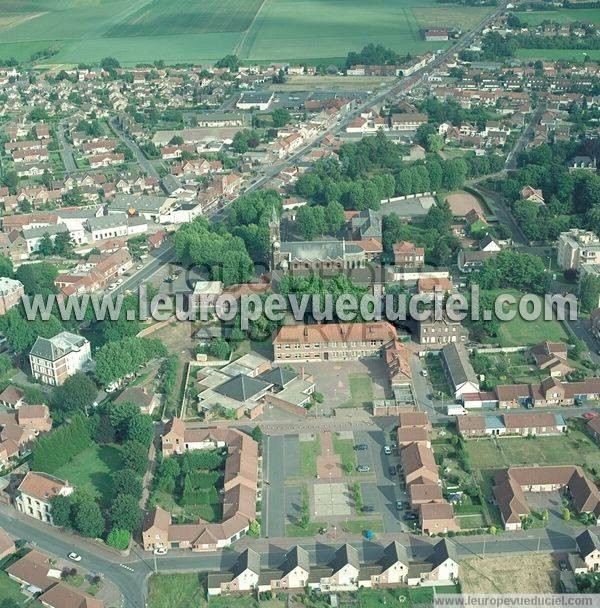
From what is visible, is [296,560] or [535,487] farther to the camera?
[535,487]

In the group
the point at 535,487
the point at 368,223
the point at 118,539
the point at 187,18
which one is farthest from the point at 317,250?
the point at 187,18

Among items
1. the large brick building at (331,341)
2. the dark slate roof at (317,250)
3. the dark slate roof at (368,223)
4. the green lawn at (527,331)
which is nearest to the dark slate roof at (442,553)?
the large brick building at (331,341)

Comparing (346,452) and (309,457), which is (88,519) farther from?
(346,452)

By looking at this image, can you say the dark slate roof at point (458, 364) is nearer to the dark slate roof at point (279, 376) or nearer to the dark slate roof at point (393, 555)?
the dark slate roof at point (279, 376)

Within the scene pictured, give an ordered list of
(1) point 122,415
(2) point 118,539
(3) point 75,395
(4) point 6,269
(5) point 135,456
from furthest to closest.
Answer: (4) point 6,269 → (3) point 75,395 → (1) point 122,415 → (5) point 135,456 → (2) point 118,539

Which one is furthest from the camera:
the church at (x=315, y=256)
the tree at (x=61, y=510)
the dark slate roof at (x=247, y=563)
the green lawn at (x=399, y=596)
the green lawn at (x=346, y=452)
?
the church at (x=315, y=256)

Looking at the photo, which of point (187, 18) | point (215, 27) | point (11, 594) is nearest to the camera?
point (11, 594)

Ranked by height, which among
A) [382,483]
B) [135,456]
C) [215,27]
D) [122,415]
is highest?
[215,27]
